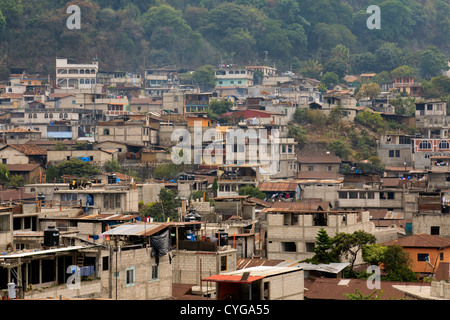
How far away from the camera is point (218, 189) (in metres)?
41.3

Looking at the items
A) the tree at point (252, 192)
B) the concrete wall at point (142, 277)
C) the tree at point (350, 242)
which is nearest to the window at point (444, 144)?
the tree at point (252, 192)

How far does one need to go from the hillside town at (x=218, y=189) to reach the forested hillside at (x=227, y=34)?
13.8 ft

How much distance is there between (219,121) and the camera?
5659 cm

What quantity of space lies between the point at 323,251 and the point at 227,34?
71.4 metres

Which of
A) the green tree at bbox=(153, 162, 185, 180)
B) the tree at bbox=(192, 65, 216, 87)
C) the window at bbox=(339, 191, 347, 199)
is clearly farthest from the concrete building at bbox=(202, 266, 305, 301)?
the tree at bbox=(192, 65, 216, 87)

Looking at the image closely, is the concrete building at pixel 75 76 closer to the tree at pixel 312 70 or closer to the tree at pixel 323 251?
the tree at pixel 312 70

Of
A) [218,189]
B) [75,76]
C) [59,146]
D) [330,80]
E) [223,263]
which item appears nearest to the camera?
[223,263]

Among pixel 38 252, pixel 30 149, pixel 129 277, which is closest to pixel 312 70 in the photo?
pixel 30 149

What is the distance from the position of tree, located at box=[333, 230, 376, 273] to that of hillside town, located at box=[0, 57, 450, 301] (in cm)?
4

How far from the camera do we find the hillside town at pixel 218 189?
16.2 metres

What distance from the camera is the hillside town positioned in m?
16.2

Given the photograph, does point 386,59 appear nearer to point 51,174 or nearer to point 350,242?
point 51,174

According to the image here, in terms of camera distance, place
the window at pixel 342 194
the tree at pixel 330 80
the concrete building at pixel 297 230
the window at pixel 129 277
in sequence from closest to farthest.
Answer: the window at pixel 129 277 < the concrete building at pixel 297 230 < the window at pixel 342 194 < the tree at pixel 330 80
